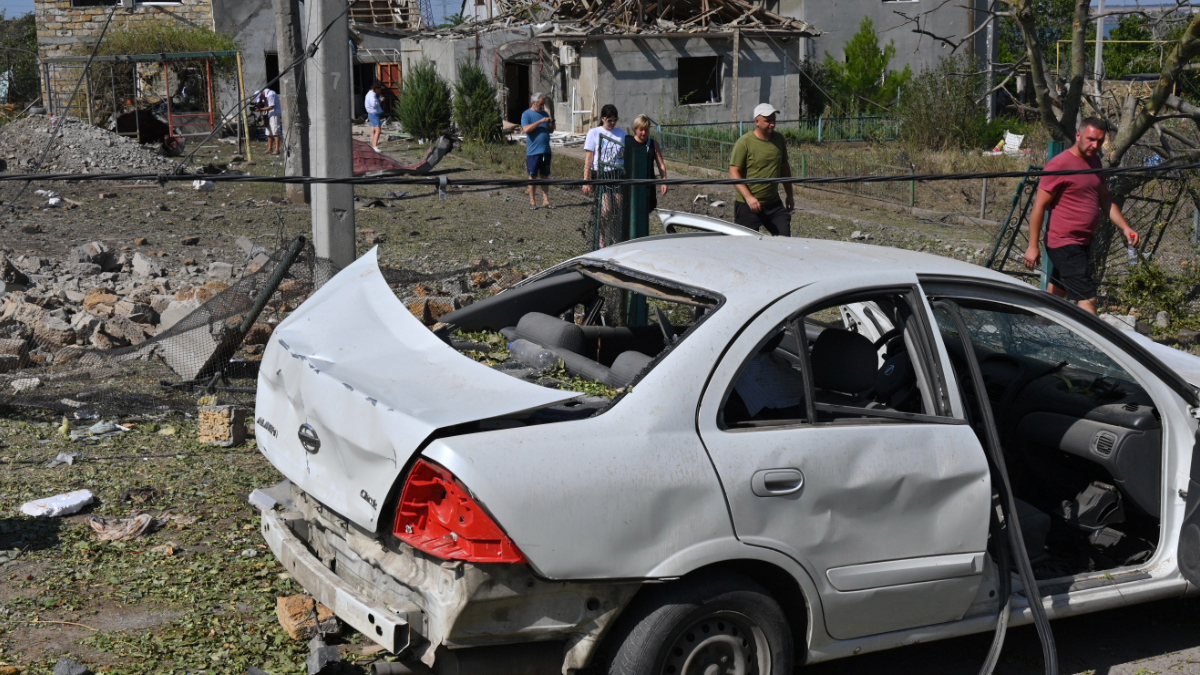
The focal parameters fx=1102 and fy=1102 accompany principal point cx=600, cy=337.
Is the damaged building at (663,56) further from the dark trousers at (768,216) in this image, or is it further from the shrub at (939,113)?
the dark trousers at (768,216)

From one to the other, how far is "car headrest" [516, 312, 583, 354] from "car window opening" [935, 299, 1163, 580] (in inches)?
55.0

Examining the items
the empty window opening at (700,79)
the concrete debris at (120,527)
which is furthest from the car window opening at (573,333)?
the empty window opening at (700,79)

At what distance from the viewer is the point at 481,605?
2.94 metres

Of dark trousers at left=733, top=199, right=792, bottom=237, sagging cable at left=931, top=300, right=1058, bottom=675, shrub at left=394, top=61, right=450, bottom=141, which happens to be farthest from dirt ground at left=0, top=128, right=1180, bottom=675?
shrub at left=394, top=61, right=450, bottom=141

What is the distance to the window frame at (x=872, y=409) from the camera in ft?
11.0

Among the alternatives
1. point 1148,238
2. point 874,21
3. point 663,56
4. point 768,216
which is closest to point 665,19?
point 663,56

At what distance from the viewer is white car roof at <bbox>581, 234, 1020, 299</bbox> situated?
11.8 feet

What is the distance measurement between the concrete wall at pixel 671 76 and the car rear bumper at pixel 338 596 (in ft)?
85.9

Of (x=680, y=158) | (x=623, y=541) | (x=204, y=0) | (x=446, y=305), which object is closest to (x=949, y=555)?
(x=623, y=541)

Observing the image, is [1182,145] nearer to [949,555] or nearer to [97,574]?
[949,555]

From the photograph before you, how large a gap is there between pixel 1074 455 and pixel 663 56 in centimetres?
2661

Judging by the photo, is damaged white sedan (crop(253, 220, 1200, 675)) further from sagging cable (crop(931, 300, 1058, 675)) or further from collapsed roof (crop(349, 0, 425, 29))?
collapsed roof (crop(349, 0, 425, 29))

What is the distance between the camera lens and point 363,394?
3189 millimetres

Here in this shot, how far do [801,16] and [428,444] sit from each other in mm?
34730
